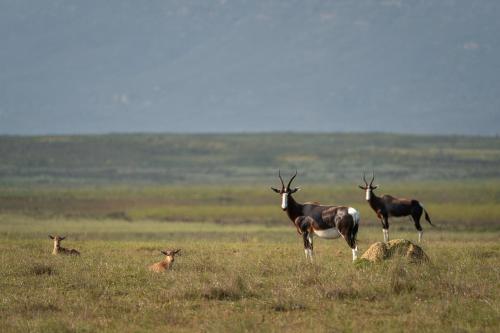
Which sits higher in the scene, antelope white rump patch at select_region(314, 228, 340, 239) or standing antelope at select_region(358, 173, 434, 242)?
standing antelope at select_region(358, 173, 434, 242)

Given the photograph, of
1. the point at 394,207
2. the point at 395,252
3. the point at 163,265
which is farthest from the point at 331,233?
the point at 394,207

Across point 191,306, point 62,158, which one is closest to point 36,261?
point 191,306

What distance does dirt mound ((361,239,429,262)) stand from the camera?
20.0 m

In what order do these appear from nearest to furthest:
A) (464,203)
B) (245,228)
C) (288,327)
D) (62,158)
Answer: (288,327) → (245,228) → (464,203) → (62,158)

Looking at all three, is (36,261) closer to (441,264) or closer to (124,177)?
(441,264)

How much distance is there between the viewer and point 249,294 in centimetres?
A: 1758

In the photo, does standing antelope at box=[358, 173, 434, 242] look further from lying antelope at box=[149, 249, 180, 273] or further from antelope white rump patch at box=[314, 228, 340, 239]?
lying antelope at box=[149, 249, 180, 273]

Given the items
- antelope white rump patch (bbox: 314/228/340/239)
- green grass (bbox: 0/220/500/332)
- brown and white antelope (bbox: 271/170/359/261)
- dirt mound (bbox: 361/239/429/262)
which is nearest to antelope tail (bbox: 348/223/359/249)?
brown and white antelope (bbox: 271/170/359/261)

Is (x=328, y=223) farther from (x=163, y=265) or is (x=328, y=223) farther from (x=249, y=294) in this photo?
(x=249, y=294)

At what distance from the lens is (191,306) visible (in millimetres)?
16812

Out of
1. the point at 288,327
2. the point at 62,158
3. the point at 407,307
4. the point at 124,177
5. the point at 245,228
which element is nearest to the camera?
the point at 288,327

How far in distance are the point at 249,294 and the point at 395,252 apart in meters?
3.87

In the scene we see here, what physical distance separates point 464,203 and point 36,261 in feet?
126

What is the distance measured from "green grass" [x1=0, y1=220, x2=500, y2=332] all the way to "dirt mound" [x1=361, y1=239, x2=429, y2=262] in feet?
1.51
